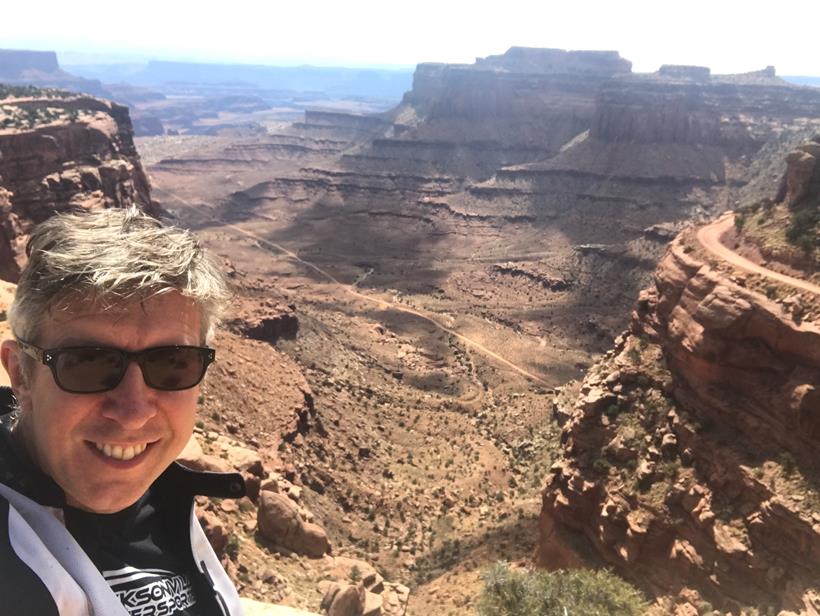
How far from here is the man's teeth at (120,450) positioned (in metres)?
3.54

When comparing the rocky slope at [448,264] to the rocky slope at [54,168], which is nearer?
the rocky slope at [448,264]

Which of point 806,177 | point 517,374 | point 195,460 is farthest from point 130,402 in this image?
point 517,374

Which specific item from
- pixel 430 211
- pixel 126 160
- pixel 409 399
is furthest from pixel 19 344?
pixel 430 211

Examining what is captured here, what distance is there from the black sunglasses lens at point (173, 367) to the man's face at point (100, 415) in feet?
0.17

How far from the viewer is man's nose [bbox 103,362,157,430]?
11.5 ft

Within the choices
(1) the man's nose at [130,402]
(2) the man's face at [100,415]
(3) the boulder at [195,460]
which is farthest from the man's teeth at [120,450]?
(3) the boulder at [195,460]

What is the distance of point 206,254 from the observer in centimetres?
407

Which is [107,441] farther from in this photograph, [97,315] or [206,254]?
[206,254]

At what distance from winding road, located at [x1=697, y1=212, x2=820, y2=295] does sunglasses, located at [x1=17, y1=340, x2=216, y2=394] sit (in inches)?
764

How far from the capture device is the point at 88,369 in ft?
11.4

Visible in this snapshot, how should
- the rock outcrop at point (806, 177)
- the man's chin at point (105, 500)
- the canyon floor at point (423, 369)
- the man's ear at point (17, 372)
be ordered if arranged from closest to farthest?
the man's chin at point (105, 500)
the man's ear at point (17, 372)
the rock outcrop at point (806, 177)
the canyon floor at point (423, 369)

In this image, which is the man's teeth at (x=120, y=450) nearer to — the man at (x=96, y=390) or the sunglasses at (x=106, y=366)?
the man at (x=96, y=390)

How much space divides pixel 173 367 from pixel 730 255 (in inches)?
966

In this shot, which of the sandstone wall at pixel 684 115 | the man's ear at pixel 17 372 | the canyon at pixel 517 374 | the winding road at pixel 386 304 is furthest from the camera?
the sandstone wall at pixel 684 115
